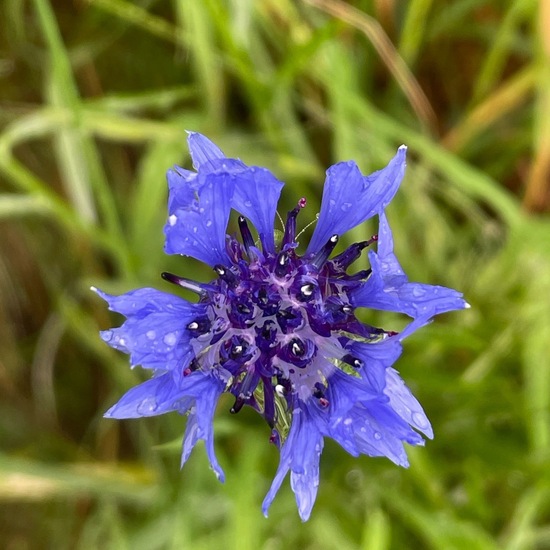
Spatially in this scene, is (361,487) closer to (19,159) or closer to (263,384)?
(263,384)

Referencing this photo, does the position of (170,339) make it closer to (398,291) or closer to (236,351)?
(236,351)

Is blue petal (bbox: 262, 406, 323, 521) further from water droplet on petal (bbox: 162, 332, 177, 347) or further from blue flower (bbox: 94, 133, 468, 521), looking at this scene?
water droplet on petal (bbox: 162, 332, 177, 347)

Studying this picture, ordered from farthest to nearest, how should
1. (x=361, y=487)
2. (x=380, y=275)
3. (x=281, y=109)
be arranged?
(x=281, y=109) < (x=361, y=487) < (x=380, y=275)

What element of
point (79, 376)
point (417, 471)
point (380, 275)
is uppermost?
point (380, 275)

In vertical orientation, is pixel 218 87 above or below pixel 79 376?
above

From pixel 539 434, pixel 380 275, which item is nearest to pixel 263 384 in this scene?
pixel 380 275

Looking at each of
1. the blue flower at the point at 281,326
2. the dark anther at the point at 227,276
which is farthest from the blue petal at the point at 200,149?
the dark anther at the point at 227,276
